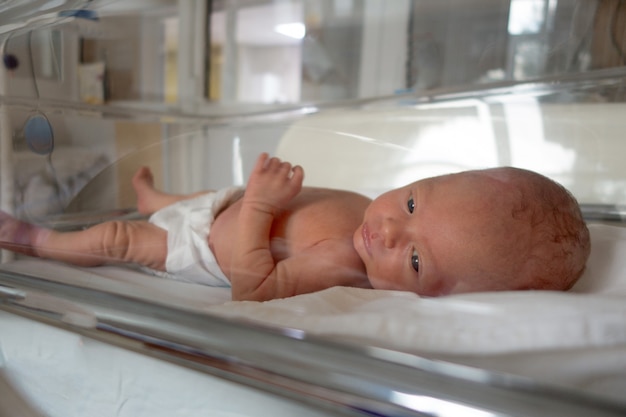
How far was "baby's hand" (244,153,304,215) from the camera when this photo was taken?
2.76 ft

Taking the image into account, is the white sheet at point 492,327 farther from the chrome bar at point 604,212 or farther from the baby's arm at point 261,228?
the chrome bar at point 604,212

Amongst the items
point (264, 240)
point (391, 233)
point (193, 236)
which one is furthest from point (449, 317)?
point (193, 236)

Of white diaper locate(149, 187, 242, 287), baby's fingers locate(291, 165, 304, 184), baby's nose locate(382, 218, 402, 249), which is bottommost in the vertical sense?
white diaper locate(149, 187, 242, 287)

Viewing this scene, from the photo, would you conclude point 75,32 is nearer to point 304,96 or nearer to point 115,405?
point 115,405

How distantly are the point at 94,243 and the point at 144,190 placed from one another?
11.3 inches

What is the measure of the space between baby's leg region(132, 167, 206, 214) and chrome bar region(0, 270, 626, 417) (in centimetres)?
53

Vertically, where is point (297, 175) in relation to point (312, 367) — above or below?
above

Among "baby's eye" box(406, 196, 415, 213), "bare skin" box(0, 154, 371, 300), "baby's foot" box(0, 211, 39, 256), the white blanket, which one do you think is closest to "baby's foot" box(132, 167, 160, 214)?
"bare skin" box(0, 154, 371, 300)

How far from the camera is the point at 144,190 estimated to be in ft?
3.73

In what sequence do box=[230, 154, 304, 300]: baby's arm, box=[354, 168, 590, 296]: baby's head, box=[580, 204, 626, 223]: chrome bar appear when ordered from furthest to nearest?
1. box=[580, 204, 626, 223]: chrome bar
2. box=[230, 154, 304, 300]: baby's arm
3. box=[354, 168, 590, 296]: baby's head

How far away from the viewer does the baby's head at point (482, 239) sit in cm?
62

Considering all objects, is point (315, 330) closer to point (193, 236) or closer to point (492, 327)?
point (492, 327)

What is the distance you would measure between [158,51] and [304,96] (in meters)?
0.64

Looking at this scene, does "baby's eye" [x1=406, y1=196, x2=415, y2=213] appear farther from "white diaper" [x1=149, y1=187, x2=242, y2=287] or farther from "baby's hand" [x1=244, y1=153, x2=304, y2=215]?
"white diaper" [x1=149, y1=187, x2=242, y2=287]
